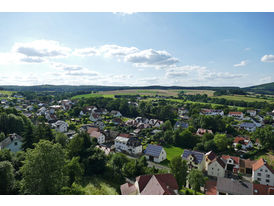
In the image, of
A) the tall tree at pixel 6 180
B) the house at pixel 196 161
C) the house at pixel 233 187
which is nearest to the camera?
the tall tree at pixel 6 180

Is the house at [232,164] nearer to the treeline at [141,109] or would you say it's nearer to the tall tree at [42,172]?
the tall tree at [42,172]

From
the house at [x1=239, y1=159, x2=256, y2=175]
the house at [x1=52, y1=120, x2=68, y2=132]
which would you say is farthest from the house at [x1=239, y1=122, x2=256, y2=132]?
the house at [x1=52, y1=120, x2=68, y2=132]

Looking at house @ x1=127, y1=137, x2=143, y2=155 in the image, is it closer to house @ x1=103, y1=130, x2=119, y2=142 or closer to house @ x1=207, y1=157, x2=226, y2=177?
house @ x1=103, y1=130, x2=119, y2=142

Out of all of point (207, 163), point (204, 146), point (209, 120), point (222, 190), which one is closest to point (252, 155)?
point (204, 146)

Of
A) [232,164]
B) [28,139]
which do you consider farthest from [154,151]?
→ [28,139]

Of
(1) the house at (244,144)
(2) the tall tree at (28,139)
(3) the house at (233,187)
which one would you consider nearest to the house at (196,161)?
(3) the house at (233,187)

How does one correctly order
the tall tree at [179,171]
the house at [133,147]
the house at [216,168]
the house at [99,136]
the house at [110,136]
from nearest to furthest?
the tall tree at [179,171] < the house at [216,168] < the house at [133,147] < the house at [99,136] < the house at [110,136]

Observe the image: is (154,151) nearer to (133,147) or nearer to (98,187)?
(133,147)
